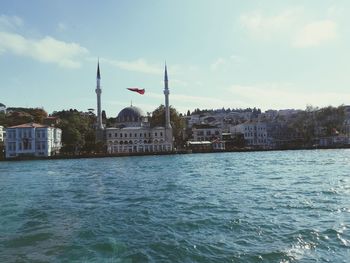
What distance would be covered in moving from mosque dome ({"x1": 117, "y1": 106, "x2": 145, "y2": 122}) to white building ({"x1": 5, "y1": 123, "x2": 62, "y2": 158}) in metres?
22.2

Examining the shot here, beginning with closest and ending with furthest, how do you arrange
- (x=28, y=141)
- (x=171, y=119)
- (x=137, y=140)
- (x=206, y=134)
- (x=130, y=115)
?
(x=28, y=141), (x=137, y=140), (x=171, y=119), (x=130, y=115), (x=206, y=134)

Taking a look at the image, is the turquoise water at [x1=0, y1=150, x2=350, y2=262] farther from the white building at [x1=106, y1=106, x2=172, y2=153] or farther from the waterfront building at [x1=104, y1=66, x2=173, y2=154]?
the white building at [x1=106, y1=106, x2=172, y2=153]

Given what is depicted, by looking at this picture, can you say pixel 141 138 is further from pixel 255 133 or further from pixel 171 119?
pixel 255 133

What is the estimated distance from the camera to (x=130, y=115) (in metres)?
84.8

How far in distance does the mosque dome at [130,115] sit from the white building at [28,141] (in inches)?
874

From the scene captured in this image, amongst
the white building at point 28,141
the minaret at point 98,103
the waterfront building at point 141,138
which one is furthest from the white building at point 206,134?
the white building at point 28,141

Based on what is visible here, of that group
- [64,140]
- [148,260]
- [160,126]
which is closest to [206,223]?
[148,260]

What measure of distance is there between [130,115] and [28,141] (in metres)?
25.2

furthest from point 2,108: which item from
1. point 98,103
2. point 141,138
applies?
point 141,138

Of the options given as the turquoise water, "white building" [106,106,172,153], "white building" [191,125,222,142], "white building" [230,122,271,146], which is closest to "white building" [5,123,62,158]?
"white building" [106,106,172,153]

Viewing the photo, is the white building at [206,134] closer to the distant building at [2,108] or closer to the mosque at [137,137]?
the mosque at [137,137]

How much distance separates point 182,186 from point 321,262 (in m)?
12.3

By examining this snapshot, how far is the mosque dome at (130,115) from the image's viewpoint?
84375 mm

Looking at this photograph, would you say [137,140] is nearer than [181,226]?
No
